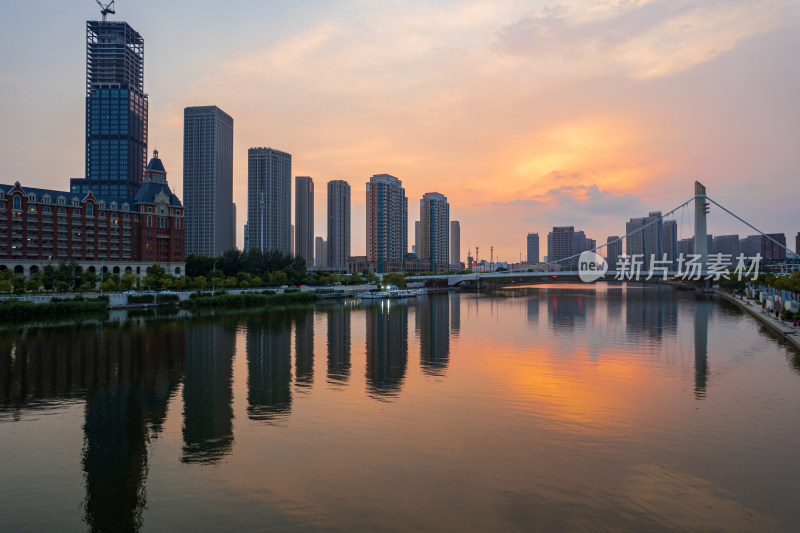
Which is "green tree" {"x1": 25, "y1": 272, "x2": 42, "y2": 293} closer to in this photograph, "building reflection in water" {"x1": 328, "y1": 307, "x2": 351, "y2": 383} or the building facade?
the building facade

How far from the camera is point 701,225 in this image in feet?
358

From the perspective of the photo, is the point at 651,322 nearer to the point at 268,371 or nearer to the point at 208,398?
the point at 268,371

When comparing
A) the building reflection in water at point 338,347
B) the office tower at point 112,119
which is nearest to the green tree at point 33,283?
the building reflection in water at point 338,347

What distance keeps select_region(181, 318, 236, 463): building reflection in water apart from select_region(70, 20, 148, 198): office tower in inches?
6140

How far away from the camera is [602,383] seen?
926 inches

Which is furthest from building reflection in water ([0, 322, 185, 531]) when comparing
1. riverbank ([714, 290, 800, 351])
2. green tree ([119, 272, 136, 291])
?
riverbank ([714, 290, 800, 351])

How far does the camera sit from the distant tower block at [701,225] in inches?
4107

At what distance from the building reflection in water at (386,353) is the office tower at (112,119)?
146671mm

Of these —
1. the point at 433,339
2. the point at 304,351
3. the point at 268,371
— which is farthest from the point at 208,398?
the point at 433,339

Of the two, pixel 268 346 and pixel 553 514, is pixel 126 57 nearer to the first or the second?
pixel 268 346

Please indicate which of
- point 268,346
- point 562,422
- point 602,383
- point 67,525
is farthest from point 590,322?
point 67,525

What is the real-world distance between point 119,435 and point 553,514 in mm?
13529

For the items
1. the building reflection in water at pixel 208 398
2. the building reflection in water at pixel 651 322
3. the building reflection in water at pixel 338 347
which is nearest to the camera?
the building reflection in water at pixel 208 398

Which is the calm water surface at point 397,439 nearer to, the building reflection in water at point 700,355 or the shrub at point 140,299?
the building reflection in water at point 700,355
